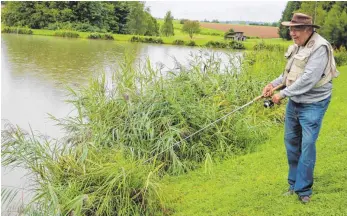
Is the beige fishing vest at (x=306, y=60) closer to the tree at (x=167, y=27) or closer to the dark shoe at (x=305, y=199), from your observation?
the dark shoe at (x=305, y=199)

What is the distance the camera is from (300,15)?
10.3 ft

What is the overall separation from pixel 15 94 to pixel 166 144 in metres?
6.57

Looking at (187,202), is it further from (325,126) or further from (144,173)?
(325,126)

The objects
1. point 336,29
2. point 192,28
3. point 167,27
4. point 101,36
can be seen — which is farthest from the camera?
point 167,27

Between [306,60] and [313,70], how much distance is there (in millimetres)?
127

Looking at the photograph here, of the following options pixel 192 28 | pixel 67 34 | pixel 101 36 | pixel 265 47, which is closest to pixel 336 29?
pixel 265 47

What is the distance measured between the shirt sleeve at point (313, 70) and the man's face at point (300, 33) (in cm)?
17

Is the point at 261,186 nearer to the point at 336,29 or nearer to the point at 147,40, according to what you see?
the point at 336,29

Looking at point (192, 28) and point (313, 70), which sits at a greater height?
point (192, 28)

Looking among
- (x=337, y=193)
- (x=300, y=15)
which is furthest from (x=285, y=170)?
(x=300, y=15)

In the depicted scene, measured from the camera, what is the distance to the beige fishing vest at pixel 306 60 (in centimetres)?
310

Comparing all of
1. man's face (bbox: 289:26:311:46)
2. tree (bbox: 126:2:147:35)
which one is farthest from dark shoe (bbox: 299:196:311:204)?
tree (bbox: 126:2:147:35)

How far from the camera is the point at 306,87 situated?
309cm

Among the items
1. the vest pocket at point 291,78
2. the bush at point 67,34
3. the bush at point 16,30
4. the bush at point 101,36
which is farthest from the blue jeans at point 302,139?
the bush at point 16,30
